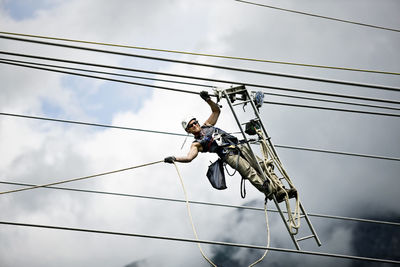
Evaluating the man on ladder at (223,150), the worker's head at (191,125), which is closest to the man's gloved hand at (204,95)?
the man on ladder at (223,150)

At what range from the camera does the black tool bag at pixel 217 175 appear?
25.8 ft

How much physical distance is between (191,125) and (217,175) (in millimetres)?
883

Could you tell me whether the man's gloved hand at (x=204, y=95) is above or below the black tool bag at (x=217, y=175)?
above

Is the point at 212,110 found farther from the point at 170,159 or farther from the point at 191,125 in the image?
the point at 170,159

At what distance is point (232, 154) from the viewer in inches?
312

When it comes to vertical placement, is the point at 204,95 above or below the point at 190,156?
above

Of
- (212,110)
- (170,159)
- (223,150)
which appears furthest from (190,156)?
(212,110)

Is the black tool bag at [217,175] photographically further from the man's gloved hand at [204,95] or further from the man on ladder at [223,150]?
the man's gloved hand at [204,95]

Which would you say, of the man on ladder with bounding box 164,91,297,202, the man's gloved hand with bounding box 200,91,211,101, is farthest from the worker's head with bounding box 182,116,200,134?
the man's gloved hand with bounding box 200,91,211,101

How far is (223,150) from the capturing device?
794 cm

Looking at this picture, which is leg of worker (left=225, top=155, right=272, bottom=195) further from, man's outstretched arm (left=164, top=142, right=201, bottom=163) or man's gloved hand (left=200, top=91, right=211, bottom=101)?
man's gloved hand (left=200, top=91, right=211, bottom=101)

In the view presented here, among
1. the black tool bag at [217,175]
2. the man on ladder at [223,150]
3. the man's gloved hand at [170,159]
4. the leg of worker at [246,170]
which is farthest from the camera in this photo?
the black tool bag at [217,175]

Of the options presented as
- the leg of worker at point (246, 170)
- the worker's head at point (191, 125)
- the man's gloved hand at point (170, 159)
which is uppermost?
the worker's head at point (191, 125)

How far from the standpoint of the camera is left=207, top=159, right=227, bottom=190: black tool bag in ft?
25.8
